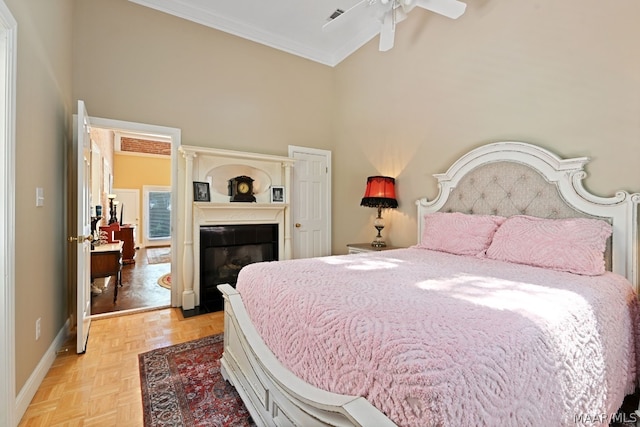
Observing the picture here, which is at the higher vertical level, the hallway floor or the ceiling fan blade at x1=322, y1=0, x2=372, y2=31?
the ceiling fan blade at x1=322, y1=0, x2=372, y2=31

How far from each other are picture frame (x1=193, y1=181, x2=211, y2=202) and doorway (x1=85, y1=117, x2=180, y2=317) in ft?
0.77

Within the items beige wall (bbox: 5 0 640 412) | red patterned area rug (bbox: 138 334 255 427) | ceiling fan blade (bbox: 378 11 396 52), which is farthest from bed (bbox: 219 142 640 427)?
ceiling fan blade (bbox: 378 11 396 52)

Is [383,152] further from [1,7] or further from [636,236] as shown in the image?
[1,7]

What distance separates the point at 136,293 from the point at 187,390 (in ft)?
8.65

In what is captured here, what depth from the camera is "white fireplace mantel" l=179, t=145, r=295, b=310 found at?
3.43m

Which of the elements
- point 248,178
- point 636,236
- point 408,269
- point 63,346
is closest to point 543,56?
point 636,236

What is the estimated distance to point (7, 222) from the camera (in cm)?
152

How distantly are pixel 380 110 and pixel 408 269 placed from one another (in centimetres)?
264

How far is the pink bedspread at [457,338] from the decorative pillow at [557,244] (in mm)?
133

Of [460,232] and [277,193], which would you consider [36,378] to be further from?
[460,232]

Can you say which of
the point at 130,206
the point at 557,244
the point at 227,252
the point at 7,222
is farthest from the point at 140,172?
the point at 557,244

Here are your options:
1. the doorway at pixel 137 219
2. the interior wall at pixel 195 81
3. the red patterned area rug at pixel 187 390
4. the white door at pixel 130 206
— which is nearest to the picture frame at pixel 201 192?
the doorway at pixel 137 219

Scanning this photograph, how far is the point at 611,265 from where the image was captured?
79.6 inches

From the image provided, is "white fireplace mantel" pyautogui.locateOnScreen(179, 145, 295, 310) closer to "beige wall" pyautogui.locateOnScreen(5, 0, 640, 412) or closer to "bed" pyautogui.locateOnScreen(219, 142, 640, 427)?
"beige wall" pyautogui.locateOnScreen(5, 0, 640, 412)
